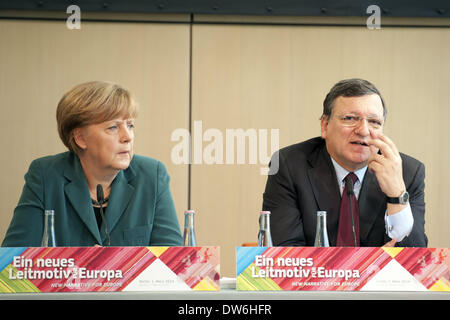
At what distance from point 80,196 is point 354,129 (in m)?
1.00

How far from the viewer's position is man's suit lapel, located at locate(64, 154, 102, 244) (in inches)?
71.9

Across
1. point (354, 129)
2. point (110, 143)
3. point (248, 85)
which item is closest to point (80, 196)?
point (110, 143)

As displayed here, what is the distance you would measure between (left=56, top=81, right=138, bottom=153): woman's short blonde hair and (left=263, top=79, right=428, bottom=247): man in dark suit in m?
0.60

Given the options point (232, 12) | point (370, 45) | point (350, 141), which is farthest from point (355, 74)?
point (350, 141)

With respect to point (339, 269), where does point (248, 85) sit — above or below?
above

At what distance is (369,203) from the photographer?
192cm

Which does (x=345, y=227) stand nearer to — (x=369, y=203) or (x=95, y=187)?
(x=369, y=203)

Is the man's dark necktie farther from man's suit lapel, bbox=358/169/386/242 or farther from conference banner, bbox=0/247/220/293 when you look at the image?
conference banner, bbox=0/247/220/293

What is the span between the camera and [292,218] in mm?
1923

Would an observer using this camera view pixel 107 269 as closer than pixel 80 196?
Yes

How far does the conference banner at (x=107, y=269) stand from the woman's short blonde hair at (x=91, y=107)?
0.79 metres

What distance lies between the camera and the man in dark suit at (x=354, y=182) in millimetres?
1828

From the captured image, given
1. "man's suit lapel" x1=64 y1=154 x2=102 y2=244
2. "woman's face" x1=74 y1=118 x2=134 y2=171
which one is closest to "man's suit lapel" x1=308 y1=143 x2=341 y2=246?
"woman's face" x1=74 y1=118 x2=134 y2=171

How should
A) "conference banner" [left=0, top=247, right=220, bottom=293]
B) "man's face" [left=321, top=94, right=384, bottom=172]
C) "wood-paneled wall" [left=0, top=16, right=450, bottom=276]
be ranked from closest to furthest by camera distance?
"conference banner" [left=0, top=247, right=220, bottom=293]
"man's face" [left=321, top=94, right=384, bottom=172]
"wood-paneled wall" [left=0, top=16, right=450, bottom=276]
